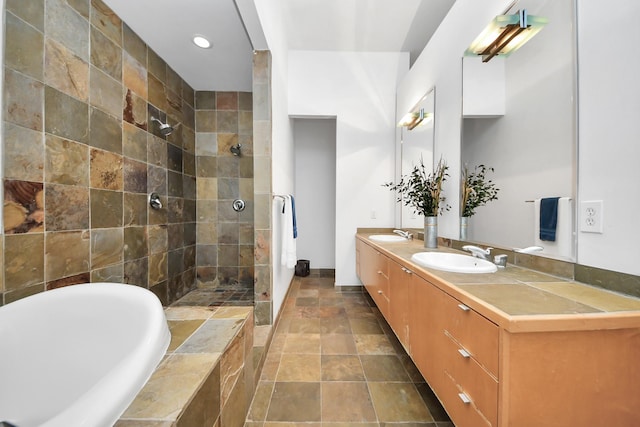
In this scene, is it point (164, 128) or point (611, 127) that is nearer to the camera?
point (611, 127)

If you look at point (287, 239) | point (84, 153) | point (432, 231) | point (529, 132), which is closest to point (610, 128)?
point (529, 132)

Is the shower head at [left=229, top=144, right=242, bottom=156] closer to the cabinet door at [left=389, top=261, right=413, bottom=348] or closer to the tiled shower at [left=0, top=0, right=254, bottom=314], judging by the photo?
the tiled shower at [left=0, top=0, right=254, bottom=314]

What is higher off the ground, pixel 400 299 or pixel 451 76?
pixel 451 76

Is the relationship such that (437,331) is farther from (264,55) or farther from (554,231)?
(264,55)

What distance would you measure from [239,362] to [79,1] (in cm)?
243

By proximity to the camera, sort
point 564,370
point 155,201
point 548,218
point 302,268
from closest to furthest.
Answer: point 564,370
point 548,218
point 155,201
point 302,268

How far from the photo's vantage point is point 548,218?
1040mm

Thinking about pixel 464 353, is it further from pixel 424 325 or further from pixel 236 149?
pixel 236 149

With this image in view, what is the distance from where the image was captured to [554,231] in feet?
3.33

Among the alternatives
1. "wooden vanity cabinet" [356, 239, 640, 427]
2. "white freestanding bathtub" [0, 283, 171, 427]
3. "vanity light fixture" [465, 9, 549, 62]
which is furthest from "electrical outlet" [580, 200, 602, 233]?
"white freestanding bathtub" [0, 283, 171, 427]

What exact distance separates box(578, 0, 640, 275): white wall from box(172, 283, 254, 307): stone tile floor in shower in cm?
259

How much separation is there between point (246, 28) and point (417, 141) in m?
1.75

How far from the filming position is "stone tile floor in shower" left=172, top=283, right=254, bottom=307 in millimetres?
2410

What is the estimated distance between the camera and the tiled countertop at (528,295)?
674 mm
